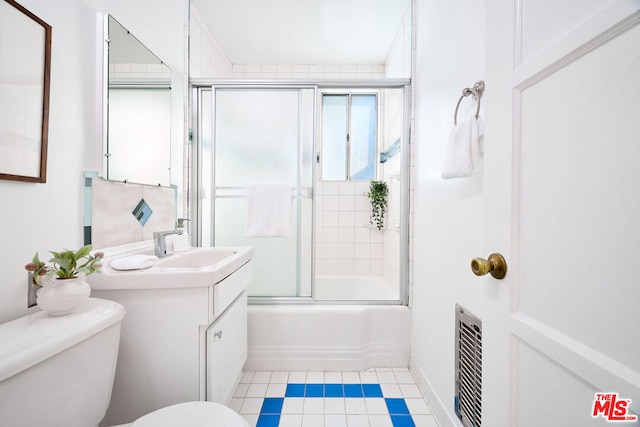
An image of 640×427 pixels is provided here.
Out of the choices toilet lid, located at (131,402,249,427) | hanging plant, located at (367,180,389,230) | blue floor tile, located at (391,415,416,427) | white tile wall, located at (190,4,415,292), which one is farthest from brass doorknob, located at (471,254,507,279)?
hanging plant, located at (367,180,389,230)

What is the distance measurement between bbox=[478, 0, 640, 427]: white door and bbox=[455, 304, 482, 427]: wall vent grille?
1.33 ft

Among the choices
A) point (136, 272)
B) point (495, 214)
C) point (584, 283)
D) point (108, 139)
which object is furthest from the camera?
point (108, 139)

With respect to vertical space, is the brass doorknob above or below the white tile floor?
above

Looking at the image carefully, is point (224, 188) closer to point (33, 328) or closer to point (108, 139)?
point (108, 139)

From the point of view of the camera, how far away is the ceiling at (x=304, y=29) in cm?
210

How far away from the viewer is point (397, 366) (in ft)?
6.20

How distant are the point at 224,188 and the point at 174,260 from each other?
68cm

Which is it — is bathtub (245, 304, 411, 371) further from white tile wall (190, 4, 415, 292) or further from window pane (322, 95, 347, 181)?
window pane (322, 95, 347, 181)

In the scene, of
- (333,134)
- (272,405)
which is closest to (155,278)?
(272,405)

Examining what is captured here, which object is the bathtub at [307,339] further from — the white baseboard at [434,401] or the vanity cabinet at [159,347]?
the vanity cabinet at [159,347]

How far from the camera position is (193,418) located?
2.80 feet

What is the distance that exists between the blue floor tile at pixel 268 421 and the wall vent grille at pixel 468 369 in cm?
89

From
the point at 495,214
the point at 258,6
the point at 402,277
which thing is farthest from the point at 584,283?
the point at 258,6

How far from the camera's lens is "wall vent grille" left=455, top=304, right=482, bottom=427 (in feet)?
3.51
